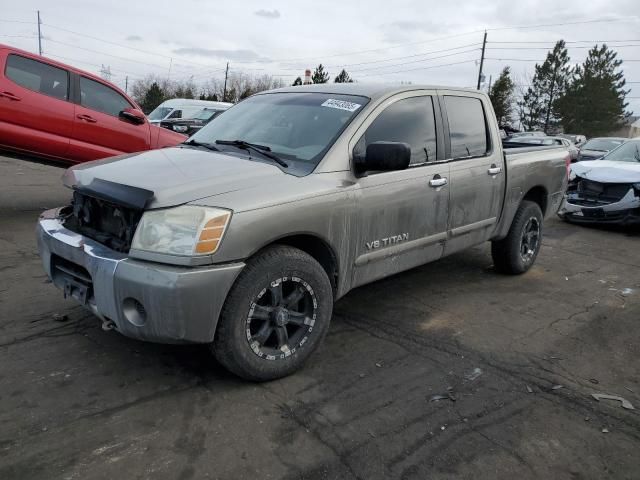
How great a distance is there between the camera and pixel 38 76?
22.6 feet

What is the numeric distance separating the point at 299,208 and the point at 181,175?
70cm

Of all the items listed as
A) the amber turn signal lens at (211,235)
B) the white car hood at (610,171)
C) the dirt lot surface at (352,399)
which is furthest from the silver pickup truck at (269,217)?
the white car hood at (610,171)

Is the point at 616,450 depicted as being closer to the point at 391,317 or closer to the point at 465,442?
the point at 465,442

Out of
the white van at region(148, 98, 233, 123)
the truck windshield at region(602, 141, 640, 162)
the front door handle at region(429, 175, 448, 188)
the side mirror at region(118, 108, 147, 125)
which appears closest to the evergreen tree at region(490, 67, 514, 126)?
the white van at region(148, 98, 233, 123)

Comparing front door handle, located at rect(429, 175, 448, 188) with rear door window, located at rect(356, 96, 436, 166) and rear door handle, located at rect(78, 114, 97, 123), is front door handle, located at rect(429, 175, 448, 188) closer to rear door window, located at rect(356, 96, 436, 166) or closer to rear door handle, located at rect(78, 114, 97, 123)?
rear door window, located at rect(356, 96, 436, 166)

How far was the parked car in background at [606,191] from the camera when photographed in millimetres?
8484

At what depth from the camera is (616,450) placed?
107 inches

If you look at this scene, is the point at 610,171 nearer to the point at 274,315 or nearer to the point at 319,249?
the point at 319,249

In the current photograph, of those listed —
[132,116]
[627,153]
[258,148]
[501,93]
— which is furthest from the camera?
[501,93]

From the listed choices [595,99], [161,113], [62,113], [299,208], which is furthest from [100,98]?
[595,99]

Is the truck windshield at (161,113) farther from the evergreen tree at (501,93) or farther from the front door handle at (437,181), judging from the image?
the evergreen tree at (501,93)

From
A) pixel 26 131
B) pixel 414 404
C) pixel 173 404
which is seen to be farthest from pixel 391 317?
pixel 26 131

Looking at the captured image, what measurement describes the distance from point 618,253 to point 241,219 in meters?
6.25

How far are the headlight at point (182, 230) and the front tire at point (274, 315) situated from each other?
0.96ft
